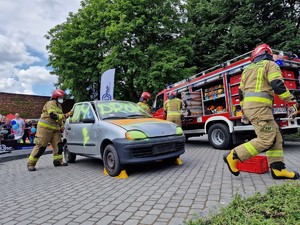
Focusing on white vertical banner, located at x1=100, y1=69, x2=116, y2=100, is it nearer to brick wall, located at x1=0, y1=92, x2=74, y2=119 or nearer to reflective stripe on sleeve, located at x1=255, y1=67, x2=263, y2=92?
reflective stripe on sleeve, located at x1=255, y1=67, x2=263, y2=92

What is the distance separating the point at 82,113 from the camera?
6801 mm

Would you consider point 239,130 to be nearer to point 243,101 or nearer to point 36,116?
point 243,101

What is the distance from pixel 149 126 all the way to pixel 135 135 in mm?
426

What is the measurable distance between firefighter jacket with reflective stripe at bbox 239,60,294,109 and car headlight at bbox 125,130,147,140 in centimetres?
191

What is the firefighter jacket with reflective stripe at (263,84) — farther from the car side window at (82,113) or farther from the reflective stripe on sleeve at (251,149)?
the car side window at (82,113)

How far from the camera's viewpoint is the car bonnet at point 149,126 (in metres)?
5.32

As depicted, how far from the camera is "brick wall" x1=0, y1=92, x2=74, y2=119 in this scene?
907 inches

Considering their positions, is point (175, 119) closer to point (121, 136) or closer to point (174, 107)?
point (174, 107)

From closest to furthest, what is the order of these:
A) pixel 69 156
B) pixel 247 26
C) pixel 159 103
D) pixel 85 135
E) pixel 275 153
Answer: pixel 275 153
pixel 85 135
pixel 69 156
pixel 159 103
pixel 247 26

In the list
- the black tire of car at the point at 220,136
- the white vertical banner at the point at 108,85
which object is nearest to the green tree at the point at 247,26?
the white vertical banner at the point at 108,85

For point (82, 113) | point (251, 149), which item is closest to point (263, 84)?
point (251, 149)

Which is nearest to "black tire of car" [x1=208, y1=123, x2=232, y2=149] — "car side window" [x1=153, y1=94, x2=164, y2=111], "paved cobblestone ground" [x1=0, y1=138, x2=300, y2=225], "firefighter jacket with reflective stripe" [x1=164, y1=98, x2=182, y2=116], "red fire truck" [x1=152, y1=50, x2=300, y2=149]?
"red fire truck" [x1=152, y1=50, x2=300, y2=149]

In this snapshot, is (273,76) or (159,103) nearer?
(273,76)

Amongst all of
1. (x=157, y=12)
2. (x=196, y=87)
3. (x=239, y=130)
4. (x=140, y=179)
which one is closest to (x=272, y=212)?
(x=140, y=179)
